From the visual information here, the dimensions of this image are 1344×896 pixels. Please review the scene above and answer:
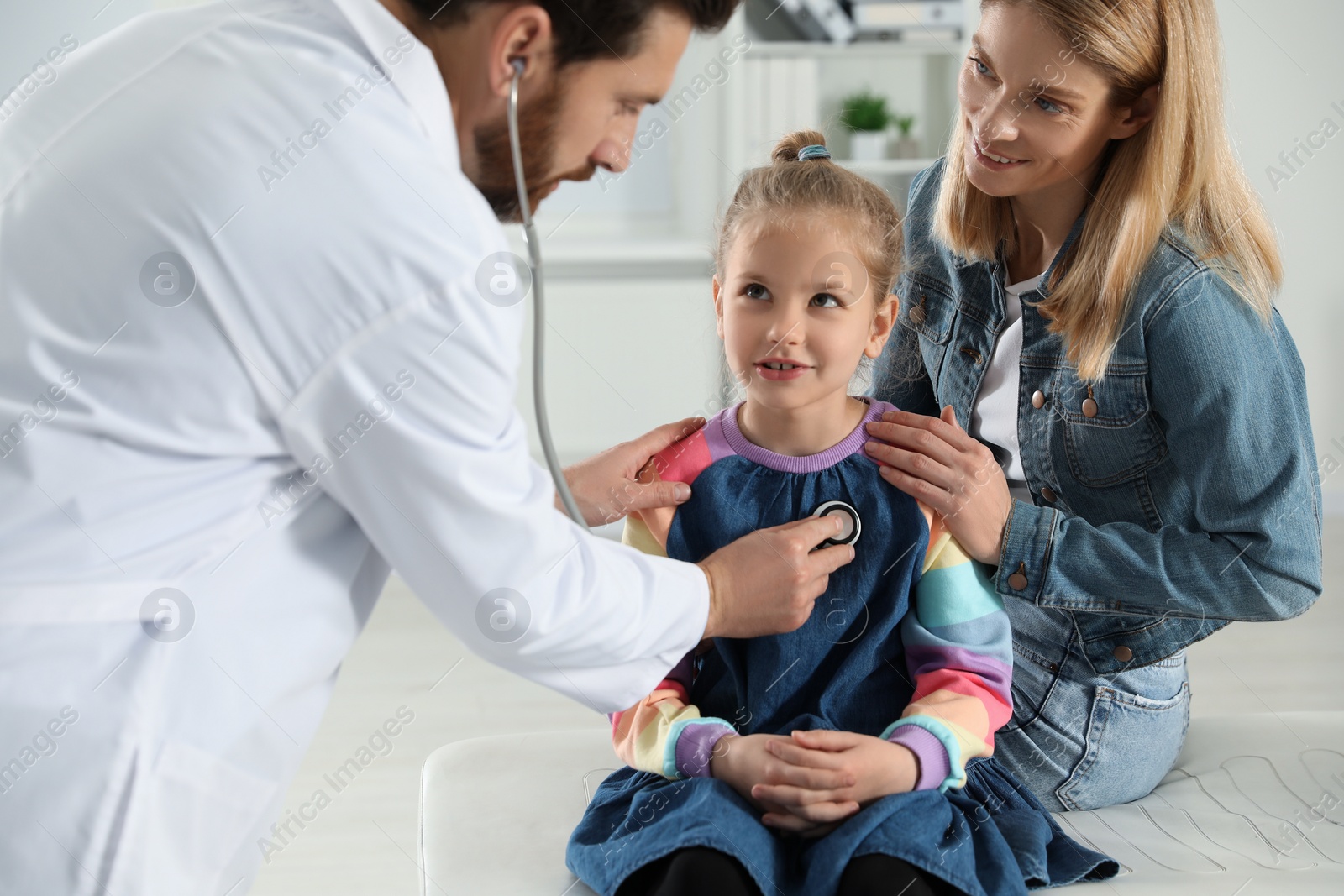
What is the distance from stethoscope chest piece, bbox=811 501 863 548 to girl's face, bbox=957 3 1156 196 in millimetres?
417

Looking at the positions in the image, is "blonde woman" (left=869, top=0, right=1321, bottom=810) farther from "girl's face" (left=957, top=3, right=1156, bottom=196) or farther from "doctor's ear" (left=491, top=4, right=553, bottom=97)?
"doctor's ear" (left=491, top=4, right=553, bottom=97)

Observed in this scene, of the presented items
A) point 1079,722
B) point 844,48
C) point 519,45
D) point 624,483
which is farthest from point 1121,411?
point 844,48

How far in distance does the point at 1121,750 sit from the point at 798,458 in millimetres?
494

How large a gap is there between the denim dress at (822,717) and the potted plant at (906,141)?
2.65 meters

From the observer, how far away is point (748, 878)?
3.39 feet

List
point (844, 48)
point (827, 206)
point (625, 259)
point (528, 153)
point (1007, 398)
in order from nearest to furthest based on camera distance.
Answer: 1. point (528, 153)
2. point (827, 206)
3. point (1007, 398)
4. point (844, 48)
5. point (625, 259)

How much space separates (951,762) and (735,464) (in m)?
0.35

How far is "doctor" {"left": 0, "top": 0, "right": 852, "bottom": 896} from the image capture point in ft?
2.64

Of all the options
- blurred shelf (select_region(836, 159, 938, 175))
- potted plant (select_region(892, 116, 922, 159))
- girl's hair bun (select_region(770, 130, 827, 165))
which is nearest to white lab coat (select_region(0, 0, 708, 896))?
girl's hair bun (select_region(770, 130, 827, 165))

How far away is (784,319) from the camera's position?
1.18 m

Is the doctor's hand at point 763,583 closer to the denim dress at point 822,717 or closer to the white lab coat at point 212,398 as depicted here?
the denim dress at point 822,717

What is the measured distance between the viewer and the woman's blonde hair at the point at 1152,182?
1247 millimetres

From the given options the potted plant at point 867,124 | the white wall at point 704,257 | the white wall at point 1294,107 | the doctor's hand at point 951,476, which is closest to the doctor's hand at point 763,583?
the doctor's hand at point 951,476

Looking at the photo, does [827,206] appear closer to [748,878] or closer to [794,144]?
[794,144]
